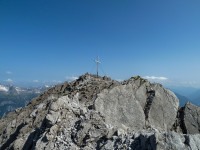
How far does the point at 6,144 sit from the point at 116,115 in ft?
72.1

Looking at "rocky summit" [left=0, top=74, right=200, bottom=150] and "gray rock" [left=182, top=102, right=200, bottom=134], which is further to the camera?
"gray rock" [left=182, top=102, right=200, bottom=134]

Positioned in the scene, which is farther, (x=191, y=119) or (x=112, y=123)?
(x=191, y=119)

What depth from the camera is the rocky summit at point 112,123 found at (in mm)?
15109

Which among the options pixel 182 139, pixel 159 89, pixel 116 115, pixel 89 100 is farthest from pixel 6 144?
pixel 159 89

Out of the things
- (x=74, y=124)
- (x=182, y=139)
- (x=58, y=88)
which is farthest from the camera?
(x=58, y=88)

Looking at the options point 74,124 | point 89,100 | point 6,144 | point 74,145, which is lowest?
point 6,144

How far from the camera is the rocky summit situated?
15.1 m

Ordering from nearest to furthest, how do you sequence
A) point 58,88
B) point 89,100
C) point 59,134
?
point 59,134
point 89,100
point 58,88

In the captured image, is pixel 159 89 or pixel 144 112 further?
pixel 159 89

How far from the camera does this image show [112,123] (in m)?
23.8

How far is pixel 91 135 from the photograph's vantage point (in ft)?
59.5

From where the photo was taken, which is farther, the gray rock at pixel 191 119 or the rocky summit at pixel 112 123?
the gray rock at pixel 191 119

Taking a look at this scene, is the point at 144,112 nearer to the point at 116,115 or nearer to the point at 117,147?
the point at 116,115

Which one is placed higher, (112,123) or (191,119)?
(112,123)
